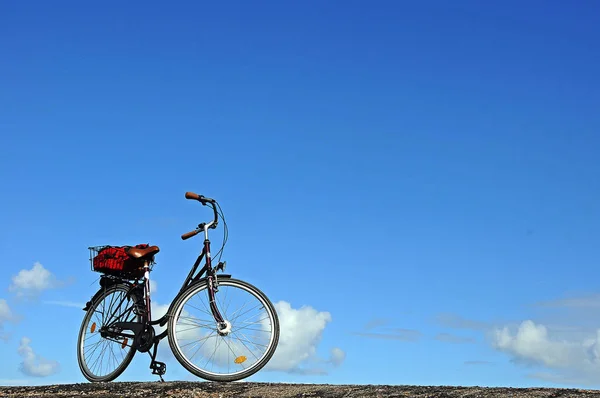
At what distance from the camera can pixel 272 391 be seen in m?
7.31

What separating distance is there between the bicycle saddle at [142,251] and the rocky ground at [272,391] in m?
1.51

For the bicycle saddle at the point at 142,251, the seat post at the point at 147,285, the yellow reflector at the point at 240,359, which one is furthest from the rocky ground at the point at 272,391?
the bicycle saddle at the point at 142,251

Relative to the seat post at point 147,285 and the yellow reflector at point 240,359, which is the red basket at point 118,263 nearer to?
the seat post at point 147,285

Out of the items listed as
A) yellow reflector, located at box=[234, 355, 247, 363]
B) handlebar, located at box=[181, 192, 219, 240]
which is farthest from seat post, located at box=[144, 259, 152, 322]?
yellow reflector, located at box=[234, 355, 247, 363]

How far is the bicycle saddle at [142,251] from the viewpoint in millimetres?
8688

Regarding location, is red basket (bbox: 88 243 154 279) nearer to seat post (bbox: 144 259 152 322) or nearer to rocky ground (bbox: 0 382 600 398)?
seat post (bbox: 144 259 152 322)

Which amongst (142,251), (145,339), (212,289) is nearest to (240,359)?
(212,289)

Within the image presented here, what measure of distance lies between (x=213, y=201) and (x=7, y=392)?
2.98 m

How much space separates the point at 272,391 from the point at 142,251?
2462 mm

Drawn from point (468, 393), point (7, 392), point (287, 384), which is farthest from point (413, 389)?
point (7, 392)

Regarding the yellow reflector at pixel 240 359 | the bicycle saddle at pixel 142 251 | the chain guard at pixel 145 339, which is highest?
the bicycle saddle at pixel 142 251

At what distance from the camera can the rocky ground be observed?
707 cm

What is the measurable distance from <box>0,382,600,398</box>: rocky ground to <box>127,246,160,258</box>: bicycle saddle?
1511 millimetres

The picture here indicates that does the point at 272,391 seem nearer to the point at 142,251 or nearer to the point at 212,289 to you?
the point at 212,289
